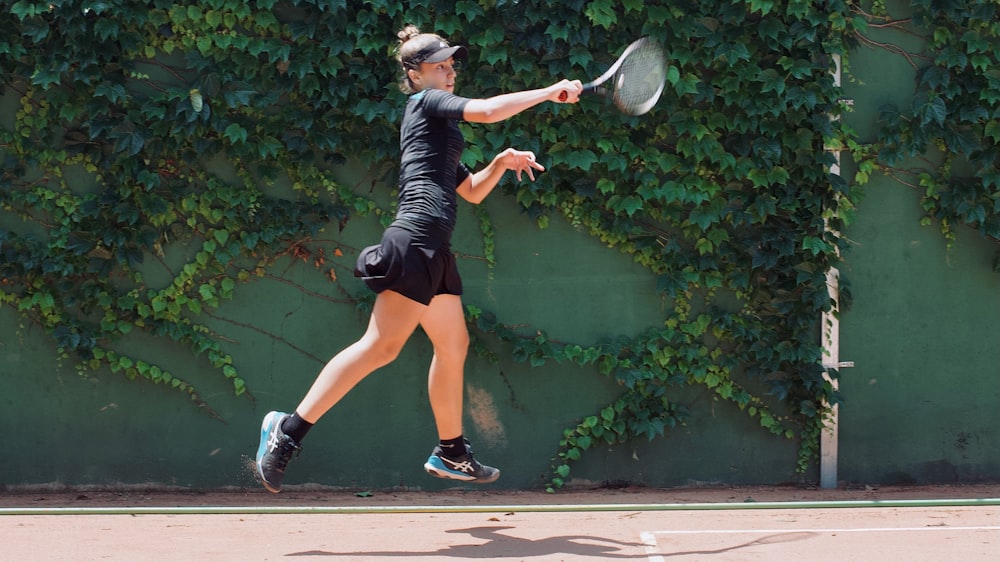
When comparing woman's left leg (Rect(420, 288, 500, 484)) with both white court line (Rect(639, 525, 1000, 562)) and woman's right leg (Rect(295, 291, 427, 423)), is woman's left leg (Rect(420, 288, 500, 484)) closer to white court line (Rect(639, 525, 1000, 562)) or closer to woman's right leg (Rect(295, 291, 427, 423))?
woman's right leg (Rect(295, 291, 427, 423))

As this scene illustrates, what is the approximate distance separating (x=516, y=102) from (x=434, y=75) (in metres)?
0.60

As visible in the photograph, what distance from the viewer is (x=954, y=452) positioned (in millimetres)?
6359

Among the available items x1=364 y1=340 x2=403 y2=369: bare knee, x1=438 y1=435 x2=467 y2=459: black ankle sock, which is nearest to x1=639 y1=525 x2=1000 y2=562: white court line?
x1=438 y1=435 x2=467 y2=459: black ankle sock

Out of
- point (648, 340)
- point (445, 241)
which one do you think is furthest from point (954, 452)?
point (445, 241)

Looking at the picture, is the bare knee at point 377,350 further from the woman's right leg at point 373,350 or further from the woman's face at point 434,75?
the woman's face at point 434,75

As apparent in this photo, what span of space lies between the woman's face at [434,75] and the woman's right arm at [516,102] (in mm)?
400

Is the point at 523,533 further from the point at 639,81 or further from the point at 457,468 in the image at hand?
the point at 639,81

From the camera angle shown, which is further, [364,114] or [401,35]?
[364,114]

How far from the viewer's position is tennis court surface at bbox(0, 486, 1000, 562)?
439 centimetres

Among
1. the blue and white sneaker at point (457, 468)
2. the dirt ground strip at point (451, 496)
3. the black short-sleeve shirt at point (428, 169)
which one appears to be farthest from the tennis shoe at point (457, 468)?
the dirt ground strip at point (451, 496)

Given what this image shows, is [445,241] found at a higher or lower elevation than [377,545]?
higher

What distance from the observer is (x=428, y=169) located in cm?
464

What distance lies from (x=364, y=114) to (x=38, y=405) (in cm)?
232

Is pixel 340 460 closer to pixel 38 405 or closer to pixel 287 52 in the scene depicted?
pixel 38 405
